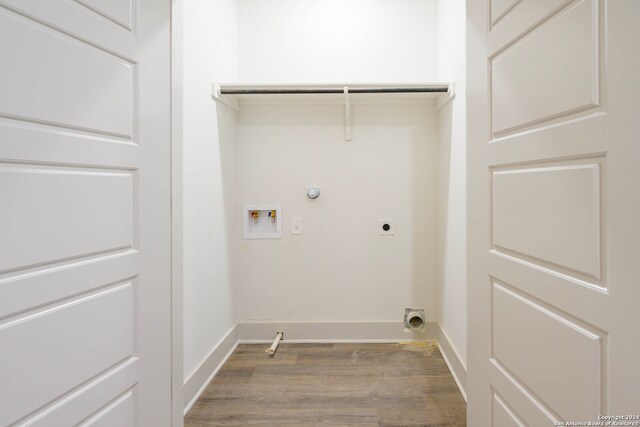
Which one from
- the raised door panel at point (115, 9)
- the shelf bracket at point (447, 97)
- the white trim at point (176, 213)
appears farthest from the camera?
the shelf bracket at point (447, 97)

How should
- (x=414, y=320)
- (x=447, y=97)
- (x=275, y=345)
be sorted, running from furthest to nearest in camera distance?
1. (x=414, y=320)
2. (x=275, y=345)
3. (x=447, y=97)

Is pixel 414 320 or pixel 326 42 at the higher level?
pixel 326 42

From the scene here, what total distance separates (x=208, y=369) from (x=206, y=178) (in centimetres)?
114

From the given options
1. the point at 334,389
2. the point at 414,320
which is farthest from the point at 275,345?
the point at 414,320

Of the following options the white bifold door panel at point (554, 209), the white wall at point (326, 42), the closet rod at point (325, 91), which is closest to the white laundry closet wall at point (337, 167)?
the white wall at point (326, 42)

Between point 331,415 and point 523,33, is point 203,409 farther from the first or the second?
point 523,33

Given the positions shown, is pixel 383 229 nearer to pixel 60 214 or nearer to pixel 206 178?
pixel 206 178

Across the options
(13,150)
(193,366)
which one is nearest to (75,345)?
(13,150)

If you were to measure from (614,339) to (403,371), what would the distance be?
4.89 feet

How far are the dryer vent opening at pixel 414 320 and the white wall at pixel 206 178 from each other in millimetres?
1297

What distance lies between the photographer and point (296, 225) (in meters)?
2.33

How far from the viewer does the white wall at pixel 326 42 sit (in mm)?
2291

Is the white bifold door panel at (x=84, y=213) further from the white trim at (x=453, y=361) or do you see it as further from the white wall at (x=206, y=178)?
the white trim at (x=453, y=361)

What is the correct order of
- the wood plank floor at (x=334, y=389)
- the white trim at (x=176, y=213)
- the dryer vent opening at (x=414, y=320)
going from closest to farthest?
the white trim at (x=176, y=213), the wood plank floor at (x=334, y=389), the dryer vent opening at (x=414, y=320)
